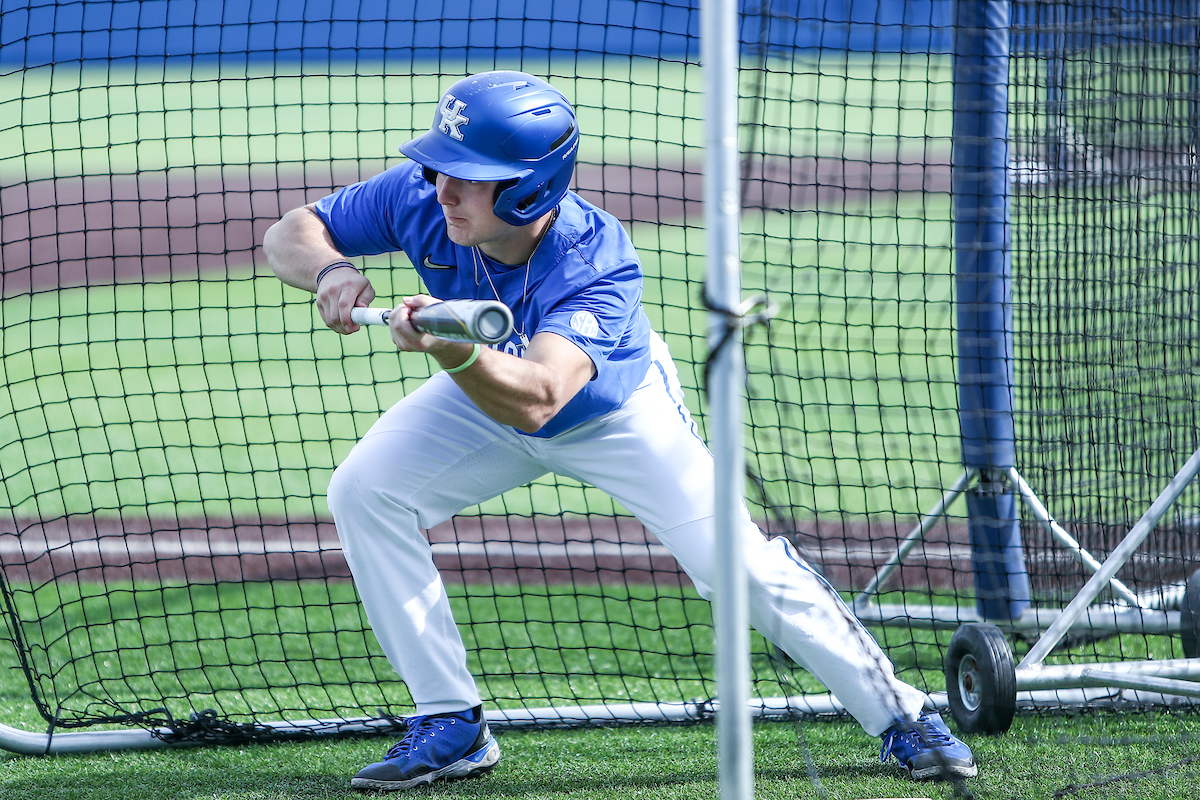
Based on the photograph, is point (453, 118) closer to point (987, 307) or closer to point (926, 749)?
point (926, 749)

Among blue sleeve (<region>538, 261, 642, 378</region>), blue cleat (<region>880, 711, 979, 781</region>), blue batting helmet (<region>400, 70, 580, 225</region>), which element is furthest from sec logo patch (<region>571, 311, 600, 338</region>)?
blue cleat (<region>880, 711, 979, 781</region>)

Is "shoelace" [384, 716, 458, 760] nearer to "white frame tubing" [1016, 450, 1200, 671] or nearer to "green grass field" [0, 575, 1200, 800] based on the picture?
"green grass field" [0, 575, 1200, 800]

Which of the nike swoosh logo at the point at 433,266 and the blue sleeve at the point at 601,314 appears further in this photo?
the nike swoosh logo at the point at 433,266

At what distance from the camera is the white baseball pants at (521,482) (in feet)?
8.64

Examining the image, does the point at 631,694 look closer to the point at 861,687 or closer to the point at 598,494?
the point at 861,687

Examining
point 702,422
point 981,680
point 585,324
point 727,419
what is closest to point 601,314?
point 585,324

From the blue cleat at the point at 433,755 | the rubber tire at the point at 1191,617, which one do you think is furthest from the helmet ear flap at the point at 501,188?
the rubber tire at the point at 1191,617

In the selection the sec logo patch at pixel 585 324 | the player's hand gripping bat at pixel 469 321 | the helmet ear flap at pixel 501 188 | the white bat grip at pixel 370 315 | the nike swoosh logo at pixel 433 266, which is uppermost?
the helmet ear flap at pixel 501 188

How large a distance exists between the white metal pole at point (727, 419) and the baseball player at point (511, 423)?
0.64 meters

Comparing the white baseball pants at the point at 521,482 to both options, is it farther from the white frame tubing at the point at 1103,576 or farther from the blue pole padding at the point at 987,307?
the blue pole padding at the point at 987,307

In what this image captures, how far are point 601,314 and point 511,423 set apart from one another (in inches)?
13.2

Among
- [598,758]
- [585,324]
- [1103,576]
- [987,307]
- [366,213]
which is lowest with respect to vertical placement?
[598,758]

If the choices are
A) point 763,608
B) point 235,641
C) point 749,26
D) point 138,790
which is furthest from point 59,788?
point 749,26

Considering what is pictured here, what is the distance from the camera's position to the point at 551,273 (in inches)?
103
